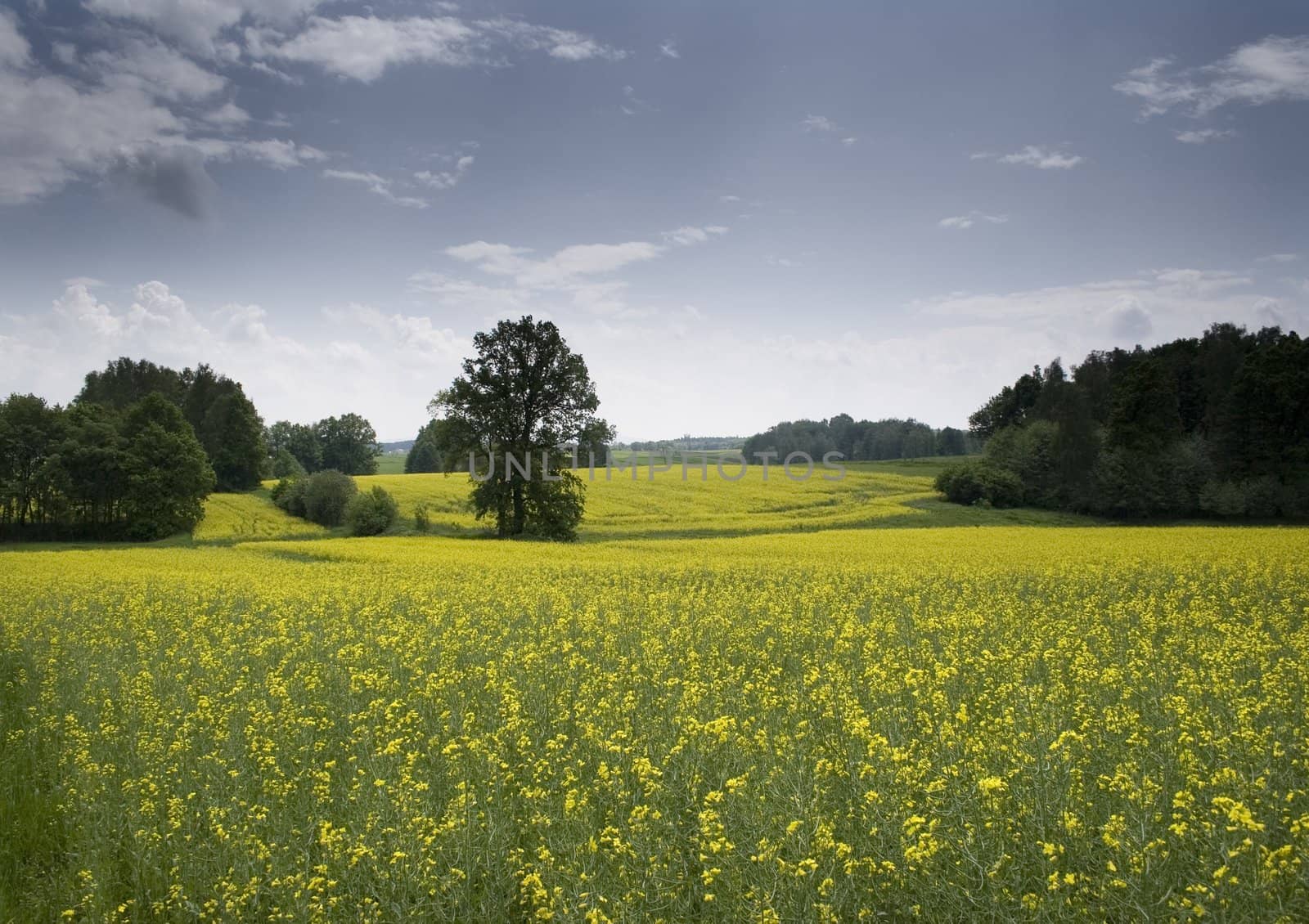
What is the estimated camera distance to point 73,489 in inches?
1697

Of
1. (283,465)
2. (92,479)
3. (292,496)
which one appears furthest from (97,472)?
(283,465)

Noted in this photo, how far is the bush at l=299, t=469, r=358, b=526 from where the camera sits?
4697 cm

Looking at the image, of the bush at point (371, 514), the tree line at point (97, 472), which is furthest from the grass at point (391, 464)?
the bush at point (371, 514)

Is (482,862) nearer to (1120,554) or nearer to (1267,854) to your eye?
(1267,854)

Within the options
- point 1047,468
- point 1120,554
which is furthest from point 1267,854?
point 1047,468

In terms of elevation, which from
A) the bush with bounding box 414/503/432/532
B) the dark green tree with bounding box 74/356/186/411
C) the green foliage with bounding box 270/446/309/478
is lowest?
the bush with bounding box 414/503/432/532

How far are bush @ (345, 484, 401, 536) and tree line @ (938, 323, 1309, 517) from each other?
116 ft

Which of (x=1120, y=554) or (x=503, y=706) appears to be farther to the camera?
(x=1120, y=554)

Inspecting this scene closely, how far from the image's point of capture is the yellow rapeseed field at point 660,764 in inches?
163

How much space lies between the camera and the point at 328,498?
4716cm

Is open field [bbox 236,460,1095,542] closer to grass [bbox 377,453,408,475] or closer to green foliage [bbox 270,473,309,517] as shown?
green foliage [bbox 270,473,309,517]

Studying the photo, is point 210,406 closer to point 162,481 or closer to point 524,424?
point 162,481

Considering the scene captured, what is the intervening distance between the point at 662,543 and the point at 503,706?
79.0ft

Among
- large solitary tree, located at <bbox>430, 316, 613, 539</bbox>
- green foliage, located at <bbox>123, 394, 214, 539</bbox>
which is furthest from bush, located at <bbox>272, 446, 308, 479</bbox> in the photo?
large solitary tree, located at <bbox>430, 316, 613, 539</bbox>
